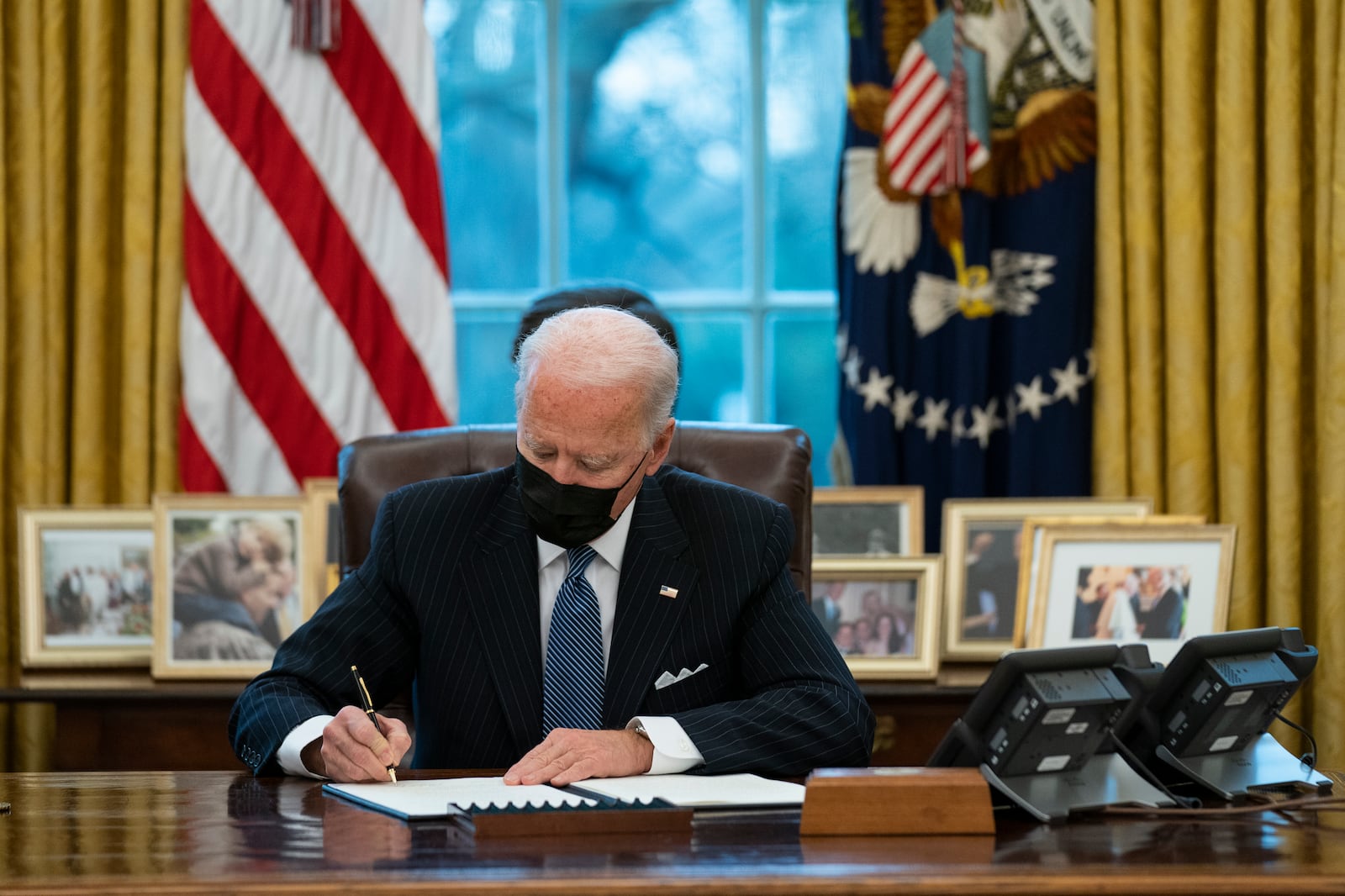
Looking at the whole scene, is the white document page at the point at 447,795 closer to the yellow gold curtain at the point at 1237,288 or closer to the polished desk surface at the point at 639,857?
the polished desk surface at the point at 639,857

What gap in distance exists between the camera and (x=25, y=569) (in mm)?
3404

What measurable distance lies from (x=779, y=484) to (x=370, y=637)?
2.54 feet

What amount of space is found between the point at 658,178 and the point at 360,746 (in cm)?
253

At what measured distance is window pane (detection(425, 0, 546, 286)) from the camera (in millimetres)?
4062

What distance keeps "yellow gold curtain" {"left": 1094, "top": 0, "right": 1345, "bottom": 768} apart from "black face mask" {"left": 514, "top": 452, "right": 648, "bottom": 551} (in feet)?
6.20

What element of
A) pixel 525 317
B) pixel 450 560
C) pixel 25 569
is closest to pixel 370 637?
pixel 450 560

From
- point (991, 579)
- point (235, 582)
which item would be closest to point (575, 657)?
point (235, 582)

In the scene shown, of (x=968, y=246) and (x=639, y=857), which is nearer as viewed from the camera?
(x=639, y=857)

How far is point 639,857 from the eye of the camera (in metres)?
1.36

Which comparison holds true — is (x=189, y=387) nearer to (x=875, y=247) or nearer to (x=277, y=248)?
(x=277, y=248)

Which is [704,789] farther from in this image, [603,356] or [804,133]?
[804,133]

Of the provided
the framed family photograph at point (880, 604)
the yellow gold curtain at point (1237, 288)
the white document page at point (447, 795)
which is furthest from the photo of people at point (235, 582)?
the yellow gold curtain at point (1237, 288)

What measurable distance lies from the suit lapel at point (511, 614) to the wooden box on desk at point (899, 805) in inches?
30.1

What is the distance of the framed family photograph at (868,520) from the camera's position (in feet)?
11.5
